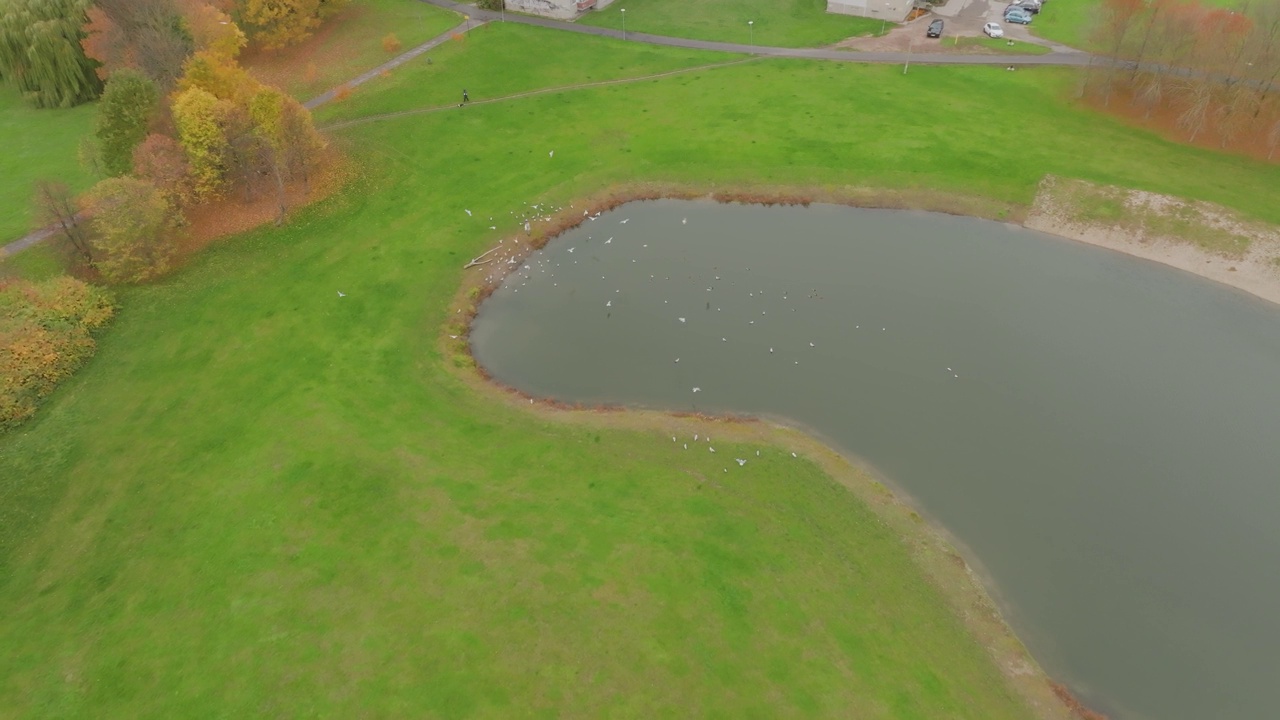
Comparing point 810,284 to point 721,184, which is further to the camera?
point 721,184

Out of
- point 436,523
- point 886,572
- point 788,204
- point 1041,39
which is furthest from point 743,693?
point 1041,39

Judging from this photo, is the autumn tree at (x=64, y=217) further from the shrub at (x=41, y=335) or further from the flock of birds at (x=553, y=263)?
the flock of birds at (x=553, y=263)

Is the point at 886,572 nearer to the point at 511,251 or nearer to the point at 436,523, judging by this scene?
the point at 436,523

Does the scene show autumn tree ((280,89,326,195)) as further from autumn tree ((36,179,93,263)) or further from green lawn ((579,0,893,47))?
green lawn ((579,0,893,47))

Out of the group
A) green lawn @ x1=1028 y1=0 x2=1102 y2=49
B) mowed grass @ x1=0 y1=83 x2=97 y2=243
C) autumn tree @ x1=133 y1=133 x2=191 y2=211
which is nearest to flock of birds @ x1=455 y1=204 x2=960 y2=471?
autumn tree @ x1=133 y1=133 x2=191 y2=211

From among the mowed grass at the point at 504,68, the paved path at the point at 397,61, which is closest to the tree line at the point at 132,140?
the paved path at the point at 397,61

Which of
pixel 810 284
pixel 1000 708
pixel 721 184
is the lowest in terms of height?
pixel 1000 708

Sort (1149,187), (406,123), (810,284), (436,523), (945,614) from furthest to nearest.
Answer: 1. (406,123)
2. (1149,187)
3. (810,284)
4. (436,523)
5. (945,614)
